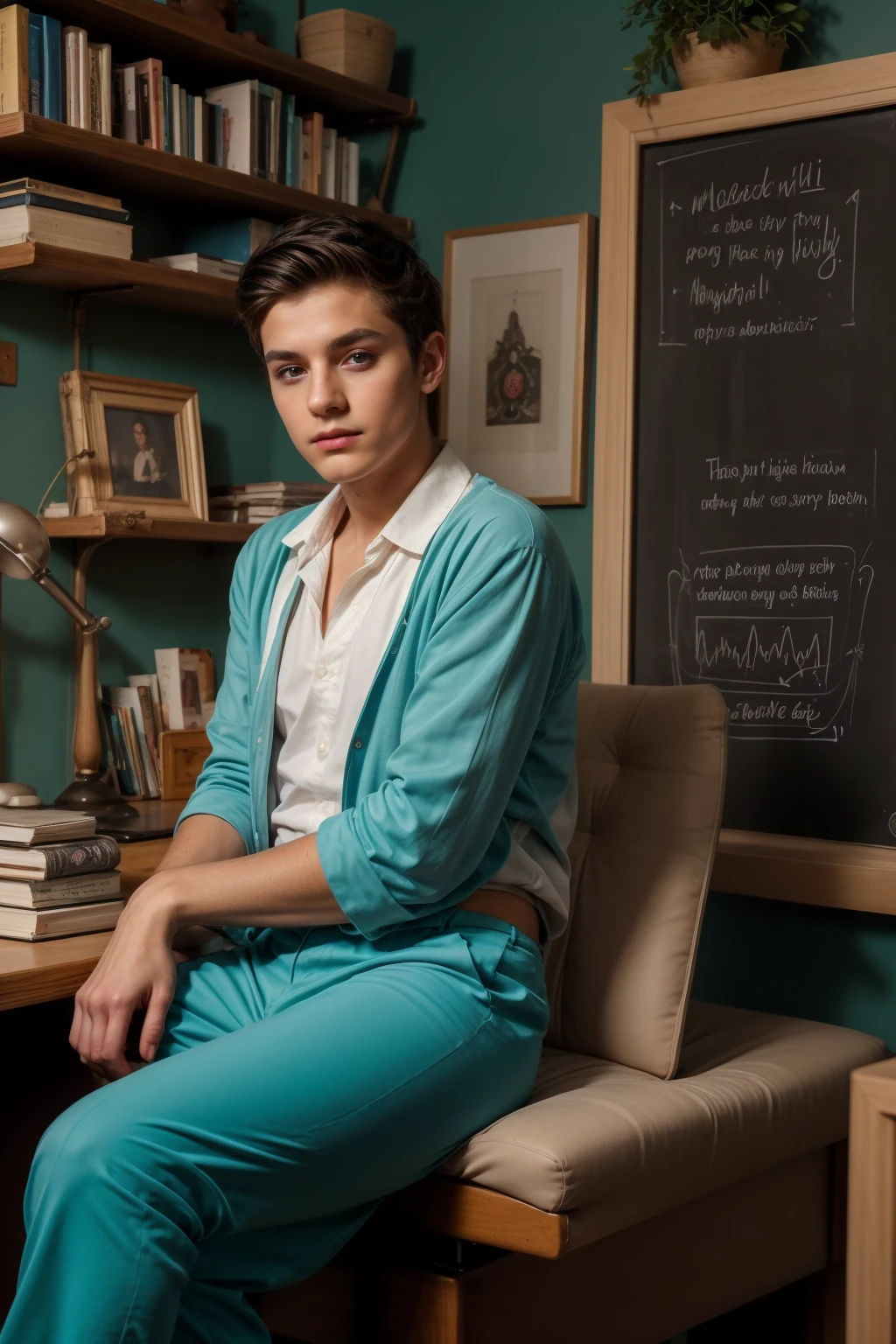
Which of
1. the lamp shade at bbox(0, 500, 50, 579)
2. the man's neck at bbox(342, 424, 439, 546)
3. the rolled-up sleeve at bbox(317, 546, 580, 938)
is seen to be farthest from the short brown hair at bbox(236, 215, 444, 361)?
the lamp shade at bbox(0, 500, 50, 579)

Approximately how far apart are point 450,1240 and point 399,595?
717mm

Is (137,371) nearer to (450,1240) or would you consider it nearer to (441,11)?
(441,11)

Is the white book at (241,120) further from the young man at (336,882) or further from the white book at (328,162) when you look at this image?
the young man at (336,882)

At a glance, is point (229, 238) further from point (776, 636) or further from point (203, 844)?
point (203, 844)

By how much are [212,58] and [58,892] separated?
1743 millimetres

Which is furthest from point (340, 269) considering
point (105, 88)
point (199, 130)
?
point (199, 130)

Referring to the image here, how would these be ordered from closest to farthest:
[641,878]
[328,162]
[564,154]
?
[641,878]
[564,154]
[328,162]

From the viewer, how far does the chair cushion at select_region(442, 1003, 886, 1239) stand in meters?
1.58

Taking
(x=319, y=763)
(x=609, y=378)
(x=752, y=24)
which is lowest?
(x=319, y=763)

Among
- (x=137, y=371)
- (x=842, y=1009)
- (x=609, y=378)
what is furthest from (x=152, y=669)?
(x=842, y=1009)

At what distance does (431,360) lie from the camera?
1819mm

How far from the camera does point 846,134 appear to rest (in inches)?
98.7

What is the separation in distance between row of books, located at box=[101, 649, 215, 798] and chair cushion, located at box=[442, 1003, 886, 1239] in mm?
1097

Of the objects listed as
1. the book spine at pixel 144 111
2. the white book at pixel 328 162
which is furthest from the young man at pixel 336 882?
the white book at pixel 328 162
